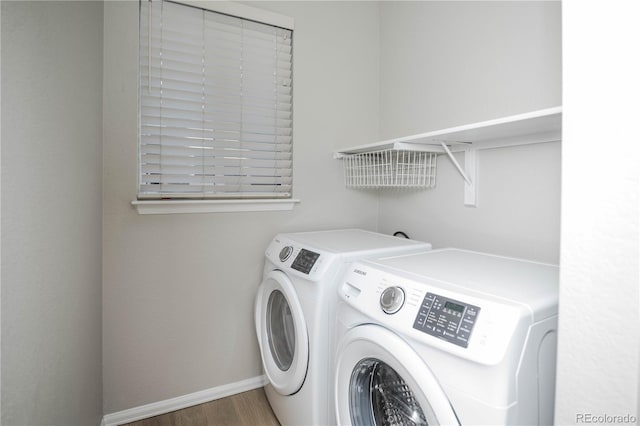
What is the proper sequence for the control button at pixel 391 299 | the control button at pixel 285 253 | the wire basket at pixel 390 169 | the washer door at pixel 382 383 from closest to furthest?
the washer door at pixel 382 383 < the control button at pixel 391 299 < the control button at pixel 285 253 < the wire basket at pixel 390 169

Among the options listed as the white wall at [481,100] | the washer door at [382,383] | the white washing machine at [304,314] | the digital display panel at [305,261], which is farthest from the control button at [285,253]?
the white wall at [481,100]

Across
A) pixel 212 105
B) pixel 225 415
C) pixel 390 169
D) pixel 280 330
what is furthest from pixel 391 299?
pixel 212 105

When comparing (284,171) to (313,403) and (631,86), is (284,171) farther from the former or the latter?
(631,86)

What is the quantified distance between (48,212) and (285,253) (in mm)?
935

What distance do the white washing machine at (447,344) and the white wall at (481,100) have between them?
0.34 meters

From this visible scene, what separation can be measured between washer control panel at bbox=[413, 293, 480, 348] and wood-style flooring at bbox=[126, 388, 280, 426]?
1.24 meters

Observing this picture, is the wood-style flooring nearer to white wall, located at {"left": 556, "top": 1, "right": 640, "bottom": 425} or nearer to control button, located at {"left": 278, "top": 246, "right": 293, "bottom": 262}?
control button, located at {"left": 278, "top": 246, "right": 293, "bottom": 262}

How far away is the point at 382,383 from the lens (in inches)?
43.4

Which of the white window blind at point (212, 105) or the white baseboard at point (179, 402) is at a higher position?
the white window blind at point (212, 105)

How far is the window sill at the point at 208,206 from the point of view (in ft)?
5.40

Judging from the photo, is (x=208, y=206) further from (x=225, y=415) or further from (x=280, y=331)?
(x=225, y=415)

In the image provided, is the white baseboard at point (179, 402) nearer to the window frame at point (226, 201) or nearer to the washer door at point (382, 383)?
the washer door at point (382, 383)

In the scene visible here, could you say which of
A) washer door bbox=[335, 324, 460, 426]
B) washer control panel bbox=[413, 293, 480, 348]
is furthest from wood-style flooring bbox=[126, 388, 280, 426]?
washer control panel bbox=[413, 293, 480, 348]

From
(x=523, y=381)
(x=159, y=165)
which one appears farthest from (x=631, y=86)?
(x=159, y=165)
